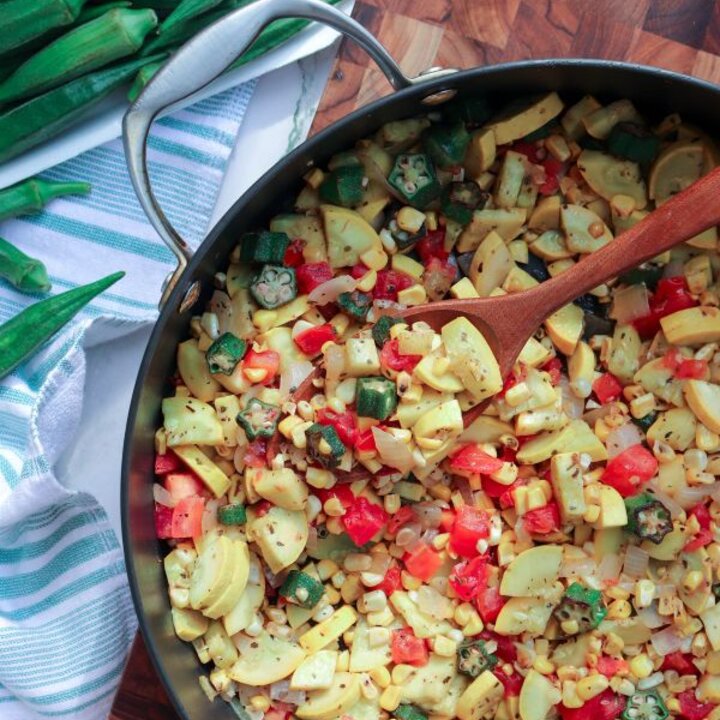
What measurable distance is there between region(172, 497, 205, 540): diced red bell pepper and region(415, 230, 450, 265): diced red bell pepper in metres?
1.07

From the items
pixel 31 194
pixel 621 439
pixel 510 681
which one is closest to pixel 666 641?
pixel 510 681

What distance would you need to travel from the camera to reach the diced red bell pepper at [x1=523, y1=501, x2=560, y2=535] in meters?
3.52

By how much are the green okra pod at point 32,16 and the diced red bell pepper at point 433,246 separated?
4.38 feet

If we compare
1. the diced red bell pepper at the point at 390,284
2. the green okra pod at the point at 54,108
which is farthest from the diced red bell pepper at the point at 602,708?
the green okra pod at the point at 54,108

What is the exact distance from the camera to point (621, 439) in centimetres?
357

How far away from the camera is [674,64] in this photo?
3.67 metres

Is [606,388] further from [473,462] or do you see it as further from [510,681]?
[510,681]

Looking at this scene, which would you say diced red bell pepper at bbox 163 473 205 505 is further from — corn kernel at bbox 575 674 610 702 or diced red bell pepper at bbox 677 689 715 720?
diced red bell pepper at bbox 677 689 715 720

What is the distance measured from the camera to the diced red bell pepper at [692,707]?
11.7ft

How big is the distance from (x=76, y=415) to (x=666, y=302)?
1.93 metres

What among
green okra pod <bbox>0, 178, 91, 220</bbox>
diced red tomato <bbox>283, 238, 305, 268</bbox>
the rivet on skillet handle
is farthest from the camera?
green okra pod <bbox>0, 178, 91, 220</bbox>

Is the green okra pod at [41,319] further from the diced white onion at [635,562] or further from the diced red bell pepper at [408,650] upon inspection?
the diced white onion at [635,562]

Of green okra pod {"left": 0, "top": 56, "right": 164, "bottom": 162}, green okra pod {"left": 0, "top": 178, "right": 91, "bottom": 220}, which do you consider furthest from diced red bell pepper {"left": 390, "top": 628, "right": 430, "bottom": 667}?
green okra pod {"left": 0, "top": 56, "right": 164, "bottom": 162}

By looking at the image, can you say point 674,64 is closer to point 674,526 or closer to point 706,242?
point 706,242
